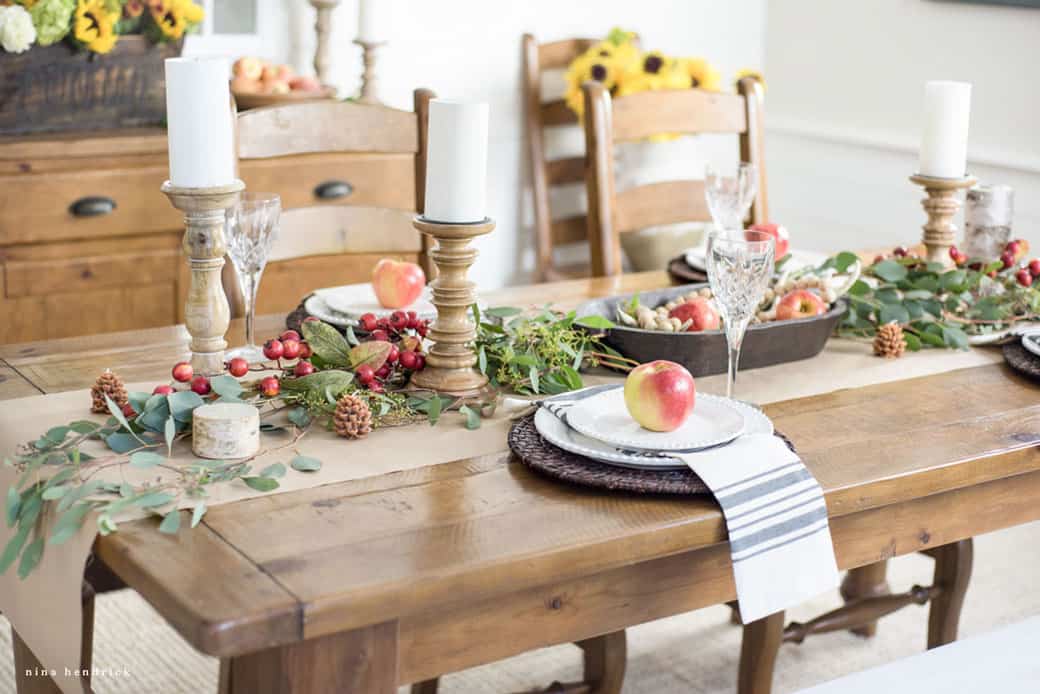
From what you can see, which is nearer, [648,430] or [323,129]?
[648,430]

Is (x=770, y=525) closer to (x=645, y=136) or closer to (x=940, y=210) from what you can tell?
(x=940, y=210)

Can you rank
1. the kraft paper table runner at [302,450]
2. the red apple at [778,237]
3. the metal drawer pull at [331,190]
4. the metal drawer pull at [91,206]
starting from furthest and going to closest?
the metal drawer pull at [331,190] → the metal drawer pull at [91,206] → the red apple at [778,237] → the kraft paper table runner at [302,450]

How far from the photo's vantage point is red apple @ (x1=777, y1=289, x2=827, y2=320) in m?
1.64

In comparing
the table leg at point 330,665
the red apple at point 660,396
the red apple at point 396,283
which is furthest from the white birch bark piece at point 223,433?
the red apple at point 396,283

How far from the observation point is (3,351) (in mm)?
1590

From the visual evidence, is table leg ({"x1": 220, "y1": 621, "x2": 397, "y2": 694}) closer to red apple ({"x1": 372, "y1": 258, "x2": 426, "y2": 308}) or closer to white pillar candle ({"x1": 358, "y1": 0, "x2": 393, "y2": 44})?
red apple ({"x1": 372, "y1": 258, "x2": 426, "y2": 308})

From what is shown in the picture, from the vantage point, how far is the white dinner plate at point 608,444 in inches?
46.7

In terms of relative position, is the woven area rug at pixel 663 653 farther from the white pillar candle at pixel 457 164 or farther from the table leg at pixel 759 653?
the white pillar candle at pixel 457 164

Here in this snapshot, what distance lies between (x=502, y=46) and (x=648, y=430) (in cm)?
246

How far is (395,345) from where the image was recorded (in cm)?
148

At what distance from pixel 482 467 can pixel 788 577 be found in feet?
0.99

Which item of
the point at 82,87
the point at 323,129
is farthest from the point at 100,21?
the point at 323,129

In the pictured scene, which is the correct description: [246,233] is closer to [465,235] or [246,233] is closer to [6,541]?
[465,235]

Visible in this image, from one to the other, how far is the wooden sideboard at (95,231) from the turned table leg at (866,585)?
1375mm
